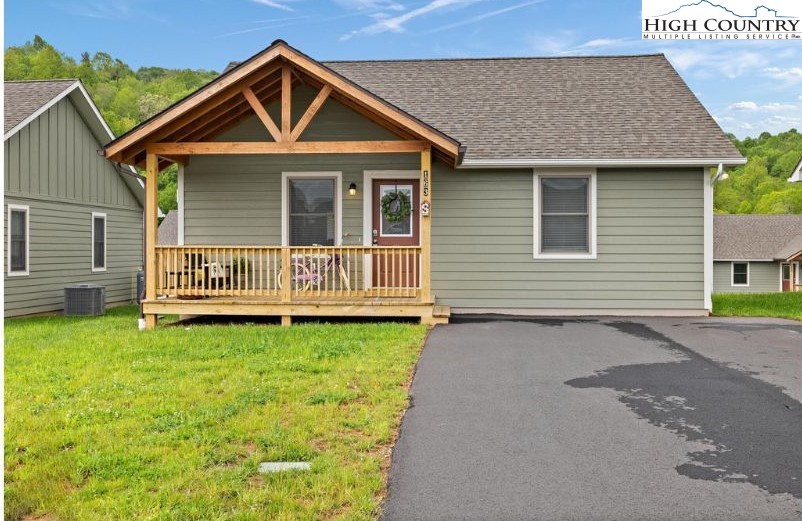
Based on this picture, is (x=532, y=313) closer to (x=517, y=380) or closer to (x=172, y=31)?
(x=517, y=380)

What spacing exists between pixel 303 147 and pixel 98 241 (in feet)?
31.3

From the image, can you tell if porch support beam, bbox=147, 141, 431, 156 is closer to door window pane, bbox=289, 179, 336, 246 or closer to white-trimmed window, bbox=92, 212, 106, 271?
door window pane, bbox=289, 179, 336, 246

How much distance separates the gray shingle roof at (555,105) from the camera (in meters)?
10.1

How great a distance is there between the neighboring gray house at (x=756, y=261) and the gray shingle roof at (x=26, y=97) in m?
30.9

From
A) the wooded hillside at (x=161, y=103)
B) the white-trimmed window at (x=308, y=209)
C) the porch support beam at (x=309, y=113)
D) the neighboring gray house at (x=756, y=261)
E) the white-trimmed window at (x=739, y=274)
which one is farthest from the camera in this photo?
the white-trimmed window at (x=739, y=274)

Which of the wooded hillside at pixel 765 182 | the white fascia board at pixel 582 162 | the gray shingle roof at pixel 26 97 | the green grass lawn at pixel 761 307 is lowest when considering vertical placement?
the green grass lawn at pixel 761 307

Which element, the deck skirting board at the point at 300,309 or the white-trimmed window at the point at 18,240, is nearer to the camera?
the deck skirting board at the point at 300,309

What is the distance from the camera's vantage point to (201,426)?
4148mm

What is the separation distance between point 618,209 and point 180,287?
24.0 ft

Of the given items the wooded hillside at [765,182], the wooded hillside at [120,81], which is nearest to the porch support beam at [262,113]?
the wooded hillside at [120,81]

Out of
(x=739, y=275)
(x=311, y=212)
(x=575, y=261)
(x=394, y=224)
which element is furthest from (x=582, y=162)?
(x=739, y=275)

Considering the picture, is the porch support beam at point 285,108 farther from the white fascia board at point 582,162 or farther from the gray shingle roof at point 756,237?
the gray shingle roof at point 756,237

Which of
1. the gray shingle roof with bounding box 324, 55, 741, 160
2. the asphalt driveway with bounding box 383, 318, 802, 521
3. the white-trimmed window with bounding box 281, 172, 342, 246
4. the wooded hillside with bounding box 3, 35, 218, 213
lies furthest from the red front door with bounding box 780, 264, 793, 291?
the wooded hillside with bounding box 3, 35, 218, 213

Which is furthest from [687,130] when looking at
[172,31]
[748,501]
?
[172,31]
